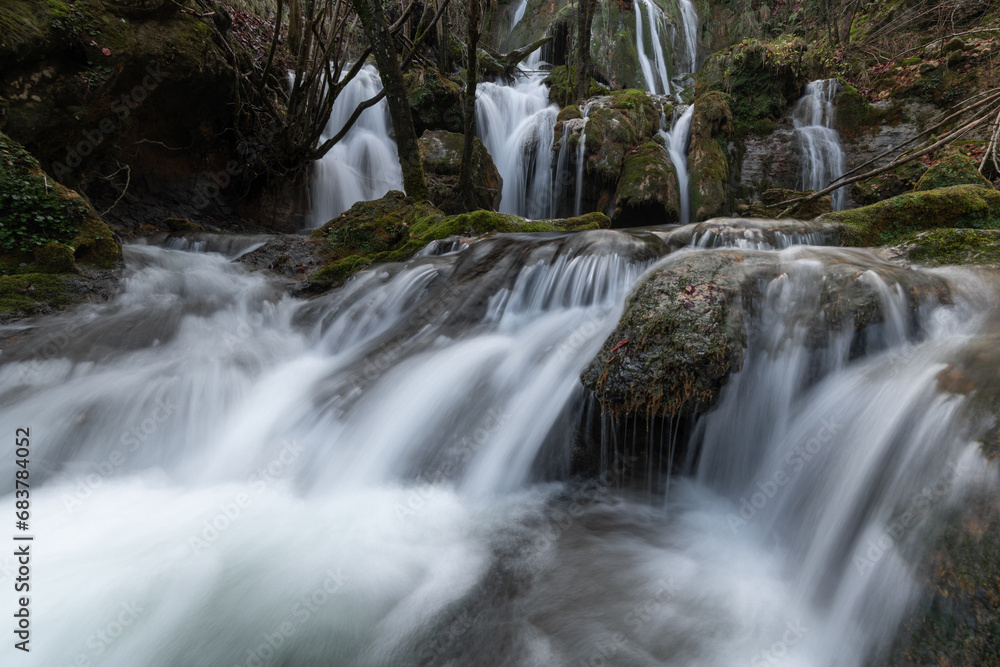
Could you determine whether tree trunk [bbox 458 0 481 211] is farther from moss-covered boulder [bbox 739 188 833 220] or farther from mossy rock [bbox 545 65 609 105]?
mossy rock [bbox 545 65 609 105]

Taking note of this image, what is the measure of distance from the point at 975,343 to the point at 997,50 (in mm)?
12021

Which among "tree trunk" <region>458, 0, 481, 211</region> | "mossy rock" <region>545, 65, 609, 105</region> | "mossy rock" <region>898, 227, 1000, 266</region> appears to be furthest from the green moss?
"mossy rock" <region>545, 65, 609, 105</region>

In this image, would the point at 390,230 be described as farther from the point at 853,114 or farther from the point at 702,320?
the point at 853,114

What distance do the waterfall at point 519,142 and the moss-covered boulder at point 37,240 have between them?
25.6 feet

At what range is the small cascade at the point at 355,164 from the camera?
1063cm

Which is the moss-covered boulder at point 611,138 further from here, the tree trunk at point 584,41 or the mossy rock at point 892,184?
the mossy rock at point 892,184

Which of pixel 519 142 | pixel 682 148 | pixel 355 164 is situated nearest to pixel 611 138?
pixel 682 148

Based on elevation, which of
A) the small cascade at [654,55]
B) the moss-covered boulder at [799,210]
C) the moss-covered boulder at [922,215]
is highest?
the small cascade at [654,55]

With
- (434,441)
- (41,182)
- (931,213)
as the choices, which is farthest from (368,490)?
(931,213)

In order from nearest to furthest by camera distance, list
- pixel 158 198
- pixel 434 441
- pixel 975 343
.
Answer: pixel 975 343
pixel 434 441
pixel 158 198

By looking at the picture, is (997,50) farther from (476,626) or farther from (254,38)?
(254,38)

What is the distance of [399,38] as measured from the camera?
9.48 m

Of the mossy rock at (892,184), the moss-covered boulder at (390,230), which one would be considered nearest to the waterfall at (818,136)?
the mossy rock at (892,184)

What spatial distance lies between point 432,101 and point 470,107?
18.5 feet
